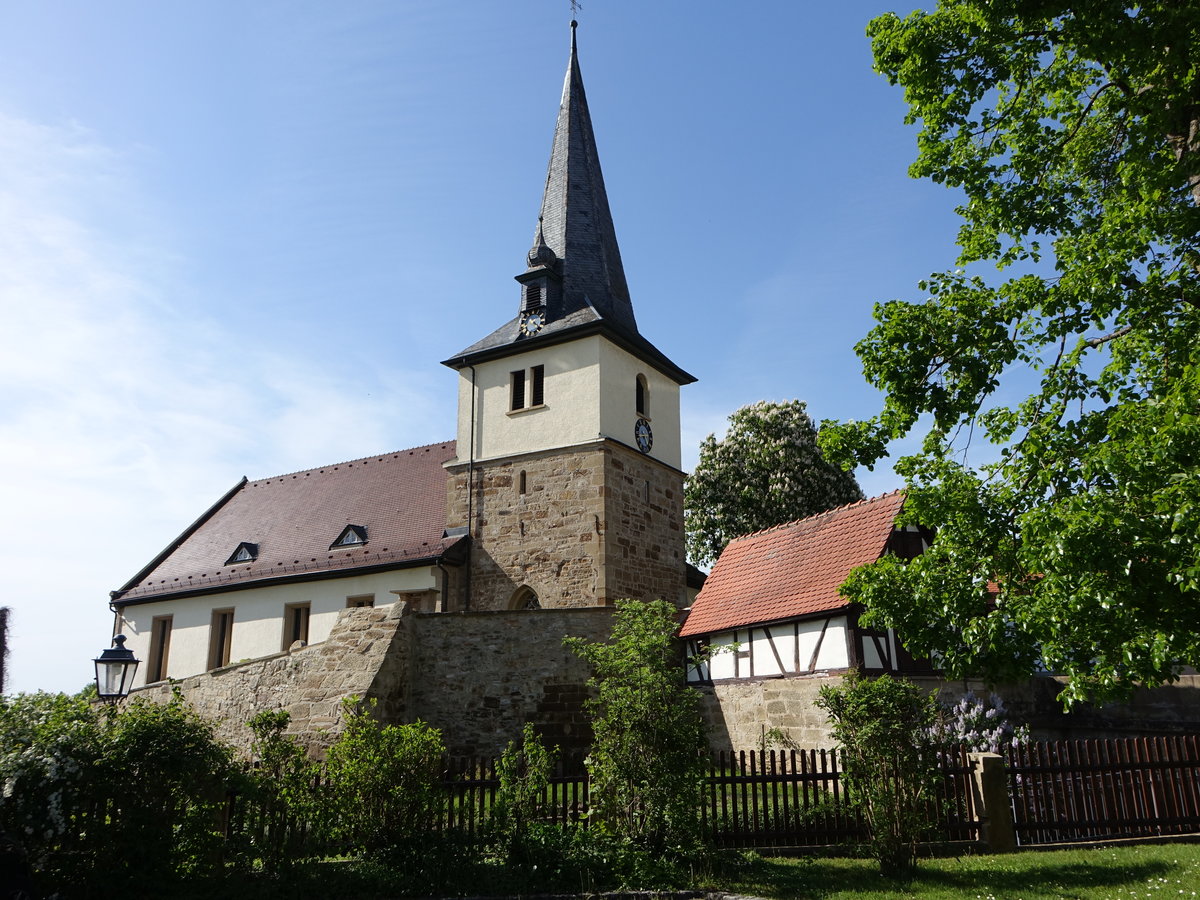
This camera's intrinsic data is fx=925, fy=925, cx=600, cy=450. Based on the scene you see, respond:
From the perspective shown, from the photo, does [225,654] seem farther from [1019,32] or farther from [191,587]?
[1019,32]

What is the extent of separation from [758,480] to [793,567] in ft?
48.3

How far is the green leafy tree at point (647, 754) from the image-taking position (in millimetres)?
8898

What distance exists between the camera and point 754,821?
9938 mm

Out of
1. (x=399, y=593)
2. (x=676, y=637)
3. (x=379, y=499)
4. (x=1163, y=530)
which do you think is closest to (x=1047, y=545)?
(x=1163, y=530)

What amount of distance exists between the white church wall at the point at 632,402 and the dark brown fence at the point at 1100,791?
39.8 ft

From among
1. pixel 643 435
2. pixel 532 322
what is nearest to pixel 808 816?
pixel 643 435

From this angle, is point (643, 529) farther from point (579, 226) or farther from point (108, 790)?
point (108, 790)

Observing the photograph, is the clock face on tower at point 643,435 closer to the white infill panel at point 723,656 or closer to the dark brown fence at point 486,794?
the white infill panel at point 723,656

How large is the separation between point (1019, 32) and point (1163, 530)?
17.5 feet

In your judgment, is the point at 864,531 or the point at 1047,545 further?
the point at 864,531

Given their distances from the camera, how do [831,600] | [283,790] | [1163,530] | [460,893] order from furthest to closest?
[831,600]
[283,790]
[460,893]
[1163,530]

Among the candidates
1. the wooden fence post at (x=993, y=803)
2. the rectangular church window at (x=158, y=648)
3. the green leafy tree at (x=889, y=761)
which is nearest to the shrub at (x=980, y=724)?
the wooden fence post at (x=993, y=803)

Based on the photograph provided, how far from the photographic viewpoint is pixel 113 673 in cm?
1116

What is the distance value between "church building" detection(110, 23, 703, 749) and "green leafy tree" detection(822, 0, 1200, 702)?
9221 mm
